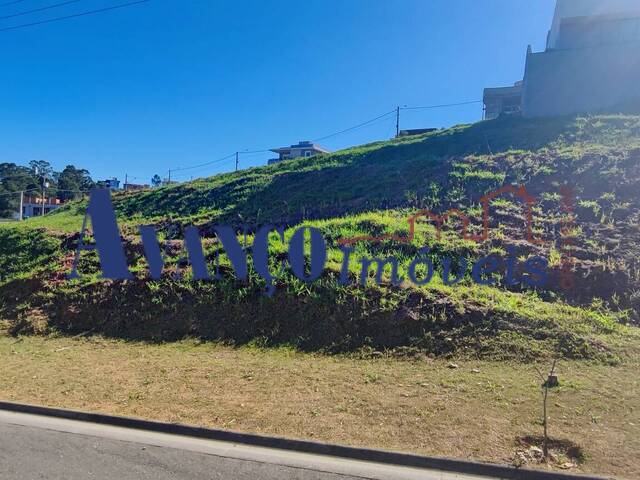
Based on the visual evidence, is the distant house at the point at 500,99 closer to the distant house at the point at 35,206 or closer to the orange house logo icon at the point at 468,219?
the orange house logo icon at the point at 468,219

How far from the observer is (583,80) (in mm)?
19172

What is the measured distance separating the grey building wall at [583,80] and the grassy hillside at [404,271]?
14.6 feet

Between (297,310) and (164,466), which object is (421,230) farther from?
(164,466)

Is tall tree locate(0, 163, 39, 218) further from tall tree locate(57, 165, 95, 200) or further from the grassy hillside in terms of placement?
the grassy hillside

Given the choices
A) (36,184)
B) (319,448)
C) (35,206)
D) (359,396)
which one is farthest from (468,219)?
(36,184)

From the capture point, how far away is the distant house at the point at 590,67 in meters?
18.7

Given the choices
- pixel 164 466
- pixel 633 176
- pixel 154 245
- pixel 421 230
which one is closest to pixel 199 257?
pixel 154 245

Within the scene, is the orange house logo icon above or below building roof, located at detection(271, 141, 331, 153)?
below

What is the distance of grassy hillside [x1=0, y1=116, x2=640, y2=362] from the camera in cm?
576

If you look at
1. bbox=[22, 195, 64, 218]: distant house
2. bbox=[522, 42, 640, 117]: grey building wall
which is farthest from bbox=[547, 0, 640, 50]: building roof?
bbox=[22, 195, 64, 218]: distant house

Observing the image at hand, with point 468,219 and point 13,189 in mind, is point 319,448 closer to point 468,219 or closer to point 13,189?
point 468,219

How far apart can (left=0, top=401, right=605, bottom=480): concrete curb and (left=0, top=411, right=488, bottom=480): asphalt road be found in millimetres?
54

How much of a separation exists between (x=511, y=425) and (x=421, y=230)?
5.48 meters

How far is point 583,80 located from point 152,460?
2220 cm
